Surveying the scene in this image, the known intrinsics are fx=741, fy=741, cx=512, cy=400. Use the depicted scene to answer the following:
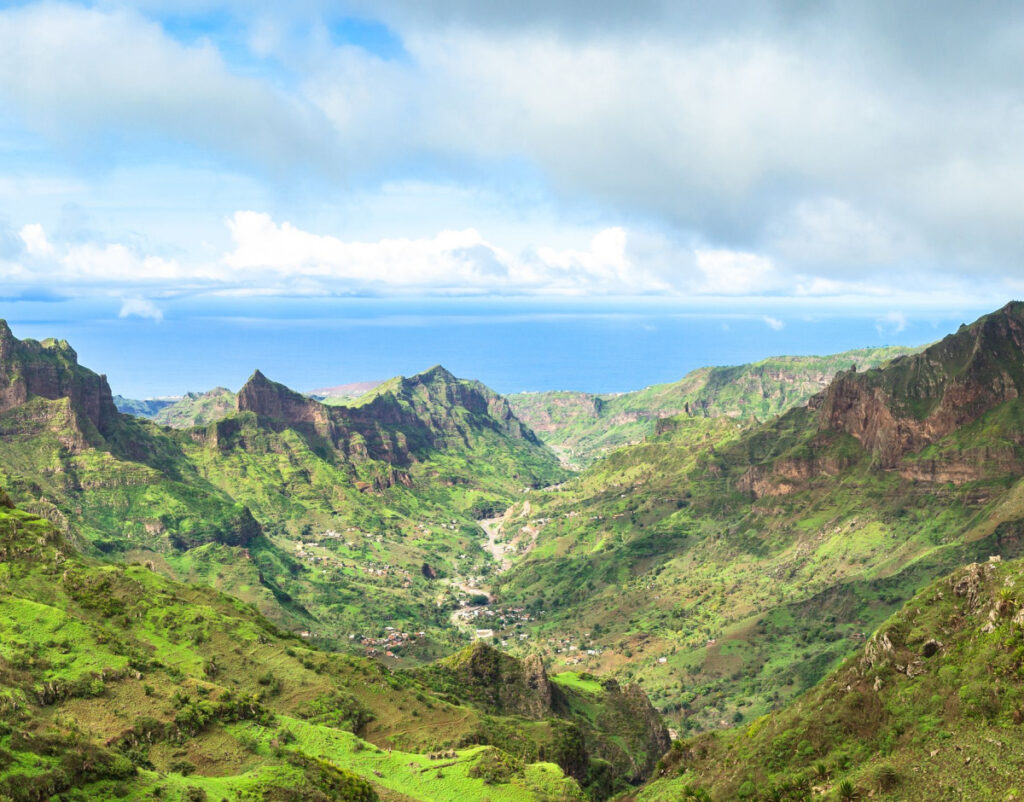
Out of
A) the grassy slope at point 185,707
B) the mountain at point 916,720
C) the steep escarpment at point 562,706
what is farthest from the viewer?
the steep escarpment at point 562,706

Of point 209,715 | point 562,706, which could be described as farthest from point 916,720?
point 562,706

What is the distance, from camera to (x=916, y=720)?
62.7m

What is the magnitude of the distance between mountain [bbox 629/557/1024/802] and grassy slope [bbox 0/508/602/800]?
25605 mm

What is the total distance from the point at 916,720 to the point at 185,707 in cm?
6766

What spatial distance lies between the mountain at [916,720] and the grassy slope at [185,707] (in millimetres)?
25605

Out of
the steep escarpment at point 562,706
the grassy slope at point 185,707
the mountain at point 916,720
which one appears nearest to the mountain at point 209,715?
the grassy slope at point 185,707

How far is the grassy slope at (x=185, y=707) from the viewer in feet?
190

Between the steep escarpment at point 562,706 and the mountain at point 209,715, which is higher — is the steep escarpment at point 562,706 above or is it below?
below

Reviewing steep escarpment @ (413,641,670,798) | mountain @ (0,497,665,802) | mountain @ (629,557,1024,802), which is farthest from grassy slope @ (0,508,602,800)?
mountain @ (629,557,1024,802)

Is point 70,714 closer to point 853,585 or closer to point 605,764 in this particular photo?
point 605,764

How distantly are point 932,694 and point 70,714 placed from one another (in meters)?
77.3

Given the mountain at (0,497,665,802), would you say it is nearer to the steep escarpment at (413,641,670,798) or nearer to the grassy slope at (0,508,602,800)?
the grassy slope at (0,508,602,800)

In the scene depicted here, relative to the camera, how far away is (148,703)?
7356 cm

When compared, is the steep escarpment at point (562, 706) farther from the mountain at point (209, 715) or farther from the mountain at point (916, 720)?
the mountain at point (916, 720)
